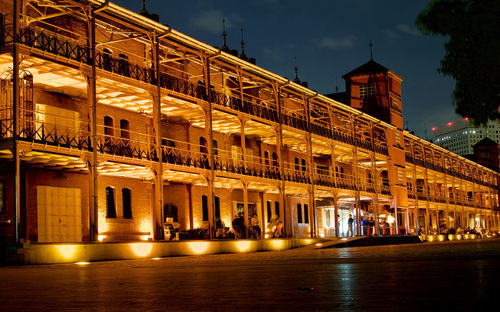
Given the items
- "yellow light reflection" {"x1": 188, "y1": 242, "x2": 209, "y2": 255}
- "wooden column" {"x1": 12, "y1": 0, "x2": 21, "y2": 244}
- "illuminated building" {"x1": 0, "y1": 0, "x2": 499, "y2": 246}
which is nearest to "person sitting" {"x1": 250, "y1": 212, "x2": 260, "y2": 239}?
"illuminated building" {"x1": 0, "y1": 0, "x2": 499, "y2": 246}

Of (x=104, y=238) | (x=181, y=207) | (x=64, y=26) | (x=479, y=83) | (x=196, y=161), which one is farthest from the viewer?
(x=181, y=207)

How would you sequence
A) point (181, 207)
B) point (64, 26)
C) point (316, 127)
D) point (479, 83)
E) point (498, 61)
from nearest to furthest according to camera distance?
point (498, 61)
point (479, 83)
point (64, 26)
point (181, 207)
point (316, 127)

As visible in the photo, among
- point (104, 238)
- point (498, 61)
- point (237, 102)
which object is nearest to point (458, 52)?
point (498, 61)

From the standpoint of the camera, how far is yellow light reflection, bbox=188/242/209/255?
2494 cm

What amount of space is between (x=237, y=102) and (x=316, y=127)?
8739mm

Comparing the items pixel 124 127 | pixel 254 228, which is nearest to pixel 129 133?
pixel 124 127

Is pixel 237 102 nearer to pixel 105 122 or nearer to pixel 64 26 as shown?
pixel 105 122

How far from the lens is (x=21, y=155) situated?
2055 centimetres

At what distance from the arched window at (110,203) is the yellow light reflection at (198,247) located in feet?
14.1

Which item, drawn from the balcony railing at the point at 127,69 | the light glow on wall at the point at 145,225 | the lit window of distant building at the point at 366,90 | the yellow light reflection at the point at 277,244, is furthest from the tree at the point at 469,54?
the lit window of distant building at the point at 366,90

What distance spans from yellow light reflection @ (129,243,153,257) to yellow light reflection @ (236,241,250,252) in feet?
19.6

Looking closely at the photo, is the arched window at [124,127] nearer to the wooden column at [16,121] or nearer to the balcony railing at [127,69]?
the balcony railing at [127,69]

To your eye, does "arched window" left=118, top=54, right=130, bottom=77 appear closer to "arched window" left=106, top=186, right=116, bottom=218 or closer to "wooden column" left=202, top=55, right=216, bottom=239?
"wooden column" left=202, top=55, right=216, bottom=239

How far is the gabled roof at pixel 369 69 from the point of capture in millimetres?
54688
